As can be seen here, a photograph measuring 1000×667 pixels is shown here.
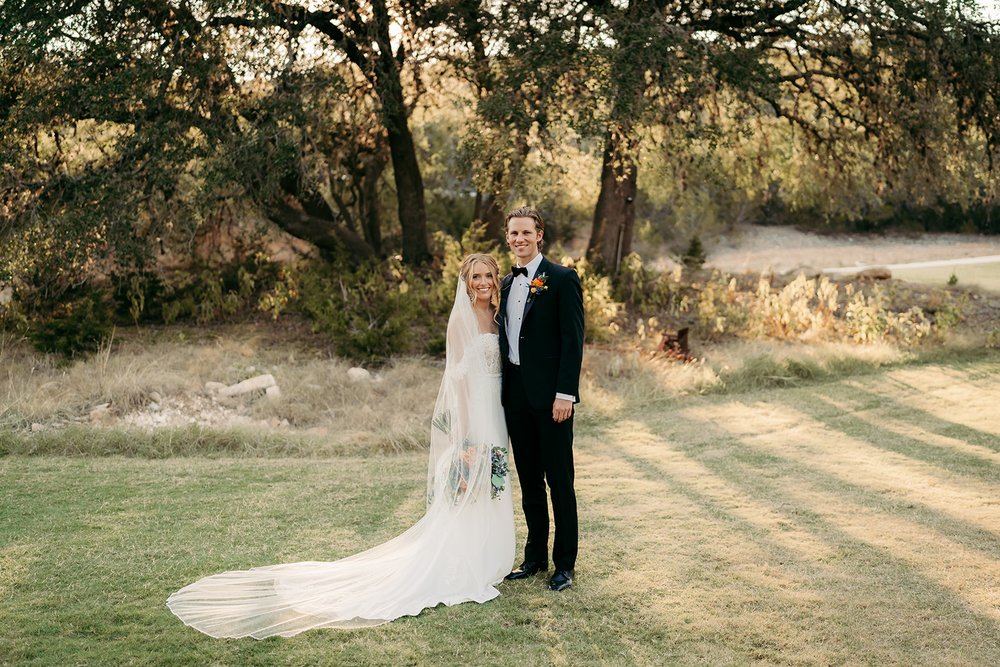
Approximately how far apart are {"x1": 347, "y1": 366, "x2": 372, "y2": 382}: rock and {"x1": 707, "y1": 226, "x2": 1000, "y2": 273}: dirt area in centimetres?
1567

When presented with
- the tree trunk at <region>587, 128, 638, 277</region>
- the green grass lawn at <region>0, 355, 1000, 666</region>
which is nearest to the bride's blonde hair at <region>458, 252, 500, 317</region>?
the green grass lawn at <region>0, 355, 1000, 666</region>

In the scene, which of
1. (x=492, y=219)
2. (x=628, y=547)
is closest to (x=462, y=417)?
(x=628, y=547)

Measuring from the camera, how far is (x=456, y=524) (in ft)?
14.4

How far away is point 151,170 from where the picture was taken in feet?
31.6

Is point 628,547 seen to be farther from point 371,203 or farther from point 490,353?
point 371,203

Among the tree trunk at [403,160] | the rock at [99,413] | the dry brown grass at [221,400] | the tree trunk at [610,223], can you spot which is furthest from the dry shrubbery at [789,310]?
the rock at [99,413]

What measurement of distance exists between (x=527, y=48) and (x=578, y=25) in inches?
32.4

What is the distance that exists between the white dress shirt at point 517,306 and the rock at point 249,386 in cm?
525

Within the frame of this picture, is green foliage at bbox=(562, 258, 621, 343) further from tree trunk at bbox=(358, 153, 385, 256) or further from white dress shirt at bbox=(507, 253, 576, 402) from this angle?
white dress shirt at bbox=(507, 253, 576, 402)

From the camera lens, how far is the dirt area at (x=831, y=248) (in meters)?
25.1

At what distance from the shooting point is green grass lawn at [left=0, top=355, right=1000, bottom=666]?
3672 mm

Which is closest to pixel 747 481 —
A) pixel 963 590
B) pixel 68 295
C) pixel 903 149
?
pixel 963 590

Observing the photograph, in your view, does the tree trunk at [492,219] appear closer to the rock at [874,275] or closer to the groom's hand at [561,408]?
the rock at [874,275]

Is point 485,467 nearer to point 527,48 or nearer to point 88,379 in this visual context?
point 88,379
